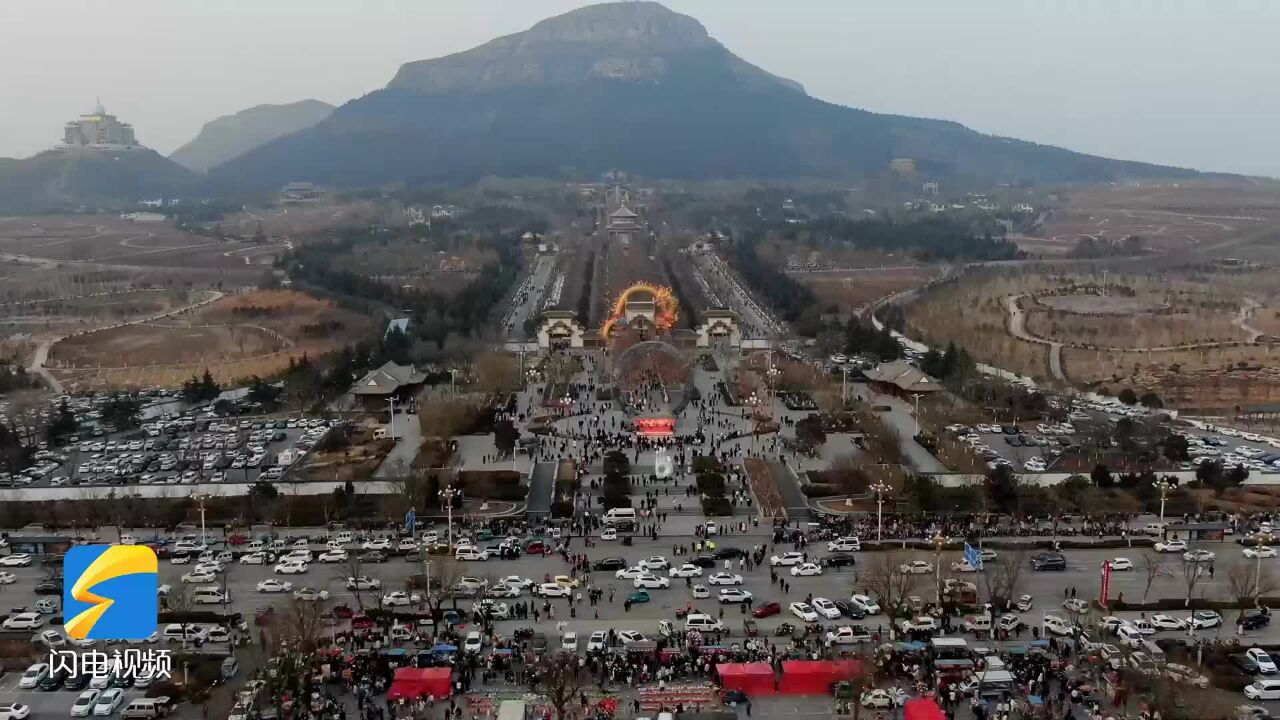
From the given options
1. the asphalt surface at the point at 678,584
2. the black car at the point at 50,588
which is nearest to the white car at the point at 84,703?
the asphalt surface at the point at 678,584

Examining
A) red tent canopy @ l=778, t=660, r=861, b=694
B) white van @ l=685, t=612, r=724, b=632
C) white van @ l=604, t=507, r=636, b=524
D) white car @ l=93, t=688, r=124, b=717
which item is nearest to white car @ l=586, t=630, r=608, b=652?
white van @ l=685, t=612, r=724, b=632

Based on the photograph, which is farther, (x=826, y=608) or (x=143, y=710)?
(x=826, y=608)

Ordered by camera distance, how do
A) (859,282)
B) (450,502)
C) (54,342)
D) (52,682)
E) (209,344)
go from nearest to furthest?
(52,682)
(450,502)
(209,344)
(54,342)
(859,282)

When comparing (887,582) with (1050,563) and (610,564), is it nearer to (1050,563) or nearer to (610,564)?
(1050,563)

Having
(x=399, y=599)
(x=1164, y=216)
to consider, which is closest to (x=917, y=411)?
(x=399, y=599)

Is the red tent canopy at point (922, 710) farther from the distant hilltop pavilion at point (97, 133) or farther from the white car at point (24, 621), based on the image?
the distant hilltop pavilion at point (97, 133)

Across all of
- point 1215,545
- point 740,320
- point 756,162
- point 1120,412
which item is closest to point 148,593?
point 1215,545

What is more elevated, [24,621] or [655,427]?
[655,427]
